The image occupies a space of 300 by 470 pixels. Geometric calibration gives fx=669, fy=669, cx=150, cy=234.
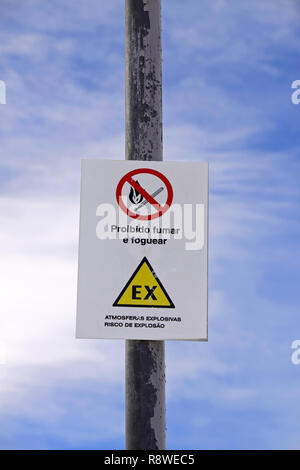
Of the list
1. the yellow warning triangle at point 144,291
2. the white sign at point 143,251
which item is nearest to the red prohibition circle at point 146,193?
the white sign at point 143,251

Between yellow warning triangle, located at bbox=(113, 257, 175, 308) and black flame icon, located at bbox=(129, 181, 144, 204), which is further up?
black flame icon, located at bbox=(129, 181, 144, 204)

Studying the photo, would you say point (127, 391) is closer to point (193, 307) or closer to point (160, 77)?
point (193, 307)

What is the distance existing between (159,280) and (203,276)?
28 cm

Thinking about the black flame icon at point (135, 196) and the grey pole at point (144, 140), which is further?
the black flame icon at point (135, 196)

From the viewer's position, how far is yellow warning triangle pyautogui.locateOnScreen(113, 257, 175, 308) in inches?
161

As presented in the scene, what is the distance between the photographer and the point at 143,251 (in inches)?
163

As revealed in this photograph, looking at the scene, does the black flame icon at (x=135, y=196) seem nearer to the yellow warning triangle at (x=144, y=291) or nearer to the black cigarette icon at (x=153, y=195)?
the black cigarette icon at (x=153, y=195)

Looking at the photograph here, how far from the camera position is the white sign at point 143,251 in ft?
13.4

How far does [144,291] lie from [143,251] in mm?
247

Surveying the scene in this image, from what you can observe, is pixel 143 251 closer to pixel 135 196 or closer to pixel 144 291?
pixel 144 291

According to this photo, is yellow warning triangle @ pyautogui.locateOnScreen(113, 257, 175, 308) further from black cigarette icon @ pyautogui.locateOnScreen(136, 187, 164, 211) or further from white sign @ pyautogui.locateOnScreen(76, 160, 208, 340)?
black cigarette icon @ pyautogui.locateOnScreen(136, 187, 164, 211)

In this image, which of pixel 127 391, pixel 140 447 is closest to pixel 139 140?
pixel 127 391

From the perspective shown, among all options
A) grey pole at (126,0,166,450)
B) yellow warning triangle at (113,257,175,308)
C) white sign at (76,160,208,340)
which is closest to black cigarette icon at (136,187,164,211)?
white sign at (76,160,208,340)

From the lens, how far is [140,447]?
399cm
